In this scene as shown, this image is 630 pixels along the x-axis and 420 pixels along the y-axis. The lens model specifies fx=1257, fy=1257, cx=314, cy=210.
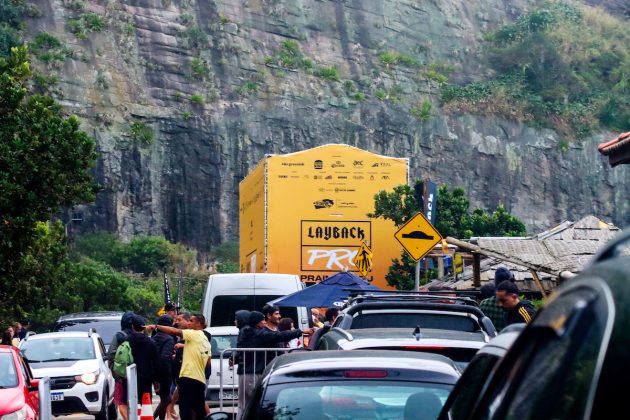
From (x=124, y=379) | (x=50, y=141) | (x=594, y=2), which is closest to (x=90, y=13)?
(x=594, y=2)

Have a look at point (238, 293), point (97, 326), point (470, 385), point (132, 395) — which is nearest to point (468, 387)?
point (470, 385)

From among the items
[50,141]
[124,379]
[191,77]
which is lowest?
[124,379]

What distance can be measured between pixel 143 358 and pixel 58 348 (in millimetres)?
4335

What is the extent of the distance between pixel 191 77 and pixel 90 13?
28.1 ft

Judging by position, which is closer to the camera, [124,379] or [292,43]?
[124,379]

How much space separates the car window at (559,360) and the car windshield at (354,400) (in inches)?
108

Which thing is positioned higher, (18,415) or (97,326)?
(97,326)

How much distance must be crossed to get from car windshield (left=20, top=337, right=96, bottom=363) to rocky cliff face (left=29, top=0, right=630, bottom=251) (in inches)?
2547

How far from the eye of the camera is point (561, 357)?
2.71m

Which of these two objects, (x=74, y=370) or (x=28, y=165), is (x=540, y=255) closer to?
(x=74, y=370)

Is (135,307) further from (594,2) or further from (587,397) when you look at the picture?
(594,2)

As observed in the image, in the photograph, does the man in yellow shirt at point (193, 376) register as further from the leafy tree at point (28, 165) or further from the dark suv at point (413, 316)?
the leafy tree at point (28, 165)

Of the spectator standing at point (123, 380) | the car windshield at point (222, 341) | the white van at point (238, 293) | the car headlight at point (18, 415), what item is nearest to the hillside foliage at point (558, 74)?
the white van at point (238, 293)

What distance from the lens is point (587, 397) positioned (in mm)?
2430
